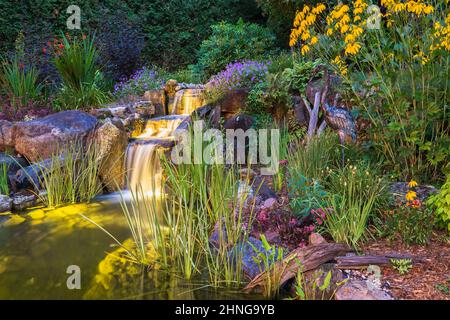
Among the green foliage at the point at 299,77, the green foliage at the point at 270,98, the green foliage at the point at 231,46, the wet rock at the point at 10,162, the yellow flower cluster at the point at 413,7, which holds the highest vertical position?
the green foliage at the point at 231,46

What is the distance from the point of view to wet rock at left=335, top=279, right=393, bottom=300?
8.50 ft

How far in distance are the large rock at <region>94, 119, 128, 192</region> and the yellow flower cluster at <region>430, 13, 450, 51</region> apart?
4.38 meters

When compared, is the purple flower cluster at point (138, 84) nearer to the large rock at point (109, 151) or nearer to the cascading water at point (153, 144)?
the cascading water at point (153, 144)

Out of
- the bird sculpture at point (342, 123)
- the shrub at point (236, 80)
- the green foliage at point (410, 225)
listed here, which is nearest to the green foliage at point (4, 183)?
the shrub at point (236, 80)

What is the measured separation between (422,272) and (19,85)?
7399 mm

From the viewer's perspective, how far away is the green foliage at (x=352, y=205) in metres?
3.33

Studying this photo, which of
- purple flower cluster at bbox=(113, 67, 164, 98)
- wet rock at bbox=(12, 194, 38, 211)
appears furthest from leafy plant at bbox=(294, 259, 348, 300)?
purple flower cluster at bbox=(113, 67, 164, 98)

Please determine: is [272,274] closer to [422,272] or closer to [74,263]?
[422,272]

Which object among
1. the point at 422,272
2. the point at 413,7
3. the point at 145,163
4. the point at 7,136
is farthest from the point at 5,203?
the point at 413,7

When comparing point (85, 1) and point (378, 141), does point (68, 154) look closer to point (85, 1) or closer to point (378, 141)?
point (378, 141)

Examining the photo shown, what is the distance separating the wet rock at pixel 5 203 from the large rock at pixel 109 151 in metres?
1.29

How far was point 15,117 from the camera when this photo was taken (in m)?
6.96

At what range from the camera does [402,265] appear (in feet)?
9.56

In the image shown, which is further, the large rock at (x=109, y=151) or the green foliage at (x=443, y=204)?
the large rock at (x=109, y=151)
